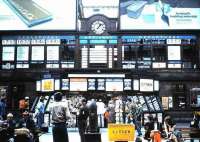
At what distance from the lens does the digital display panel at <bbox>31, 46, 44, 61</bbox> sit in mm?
37094

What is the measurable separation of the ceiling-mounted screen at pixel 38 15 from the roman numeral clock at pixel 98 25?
961 millimetres

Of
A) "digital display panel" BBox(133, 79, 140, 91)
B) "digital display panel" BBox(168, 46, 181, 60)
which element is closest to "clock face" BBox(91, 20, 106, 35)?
"digital display panel" BBox(168, 46, 181, 60)

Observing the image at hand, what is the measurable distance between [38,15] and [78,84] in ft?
27.6

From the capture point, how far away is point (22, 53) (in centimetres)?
3728

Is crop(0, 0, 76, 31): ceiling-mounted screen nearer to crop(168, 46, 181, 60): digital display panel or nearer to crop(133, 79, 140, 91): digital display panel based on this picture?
crop(168, 46, 181, 60): digital display panel

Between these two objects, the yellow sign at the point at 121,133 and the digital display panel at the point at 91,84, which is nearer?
the yellow sign at the point at 121,133

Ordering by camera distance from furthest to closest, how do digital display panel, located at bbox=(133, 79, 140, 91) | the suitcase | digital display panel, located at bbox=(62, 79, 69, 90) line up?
digital display panel, located at bbox=(133, 79, 140, 91) < digital display panel, located at bbox=(62, 79, 69, 90) < the suitcase

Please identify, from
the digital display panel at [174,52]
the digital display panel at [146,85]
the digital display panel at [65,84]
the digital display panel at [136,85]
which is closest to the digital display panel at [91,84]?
the digital display panel at [65,84]

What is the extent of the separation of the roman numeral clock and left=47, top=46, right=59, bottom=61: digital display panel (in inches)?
101

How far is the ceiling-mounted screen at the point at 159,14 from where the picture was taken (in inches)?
1460

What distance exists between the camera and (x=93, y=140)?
56.5ft

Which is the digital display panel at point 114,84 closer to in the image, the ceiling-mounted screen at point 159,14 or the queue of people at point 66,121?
the queue of people at point 66,121

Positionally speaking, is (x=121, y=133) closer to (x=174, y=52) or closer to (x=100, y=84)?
(x=100, y=84)

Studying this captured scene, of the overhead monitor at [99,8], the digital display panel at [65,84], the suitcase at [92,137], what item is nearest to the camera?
the suitcase at [92,137]
